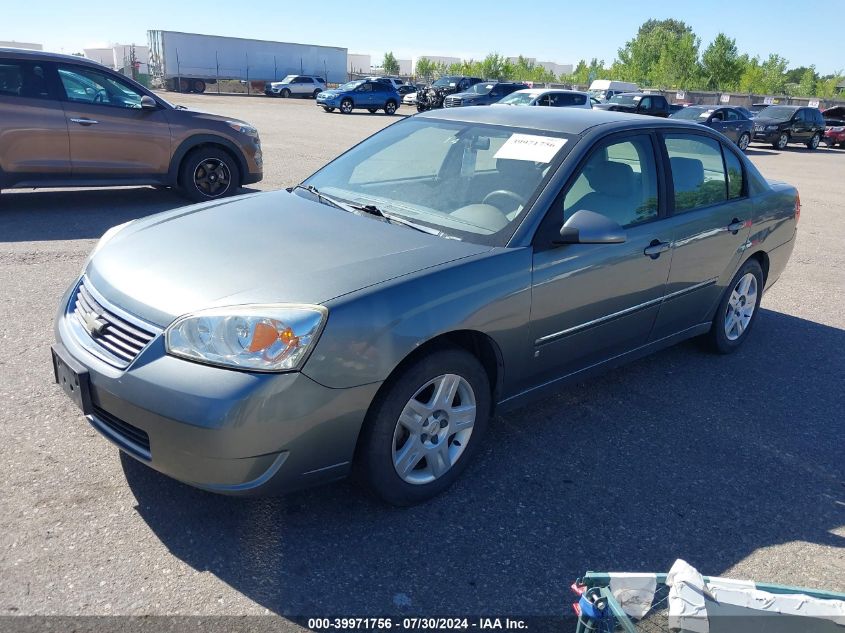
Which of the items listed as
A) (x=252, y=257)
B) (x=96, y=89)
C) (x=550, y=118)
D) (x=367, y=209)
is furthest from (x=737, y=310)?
(x=96, y=89)

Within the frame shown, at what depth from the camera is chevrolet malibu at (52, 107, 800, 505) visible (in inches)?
101

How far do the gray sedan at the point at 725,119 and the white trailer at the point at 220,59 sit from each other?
38836mm

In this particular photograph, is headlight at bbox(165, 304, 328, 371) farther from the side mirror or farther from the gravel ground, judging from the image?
the side mirror

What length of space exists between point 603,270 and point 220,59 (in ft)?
181

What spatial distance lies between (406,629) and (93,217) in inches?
285

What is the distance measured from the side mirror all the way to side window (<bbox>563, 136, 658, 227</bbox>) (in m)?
0.13

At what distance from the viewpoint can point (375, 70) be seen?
100125 millimetres

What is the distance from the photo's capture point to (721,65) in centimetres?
5894

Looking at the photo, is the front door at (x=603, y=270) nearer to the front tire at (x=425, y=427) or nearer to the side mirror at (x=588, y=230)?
the side mirror at (x=588, y=230)

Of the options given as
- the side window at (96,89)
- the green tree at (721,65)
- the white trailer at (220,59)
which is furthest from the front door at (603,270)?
the green tree at (721,65)

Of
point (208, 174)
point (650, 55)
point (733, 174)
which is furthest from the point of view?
point (650, 55)

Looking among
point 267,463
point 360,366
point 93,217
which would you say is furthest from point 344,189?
point 93,217

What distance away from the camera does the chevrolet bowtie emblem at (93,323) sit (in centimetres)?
283

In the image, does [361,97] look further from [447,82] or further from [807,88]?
[807,88]
